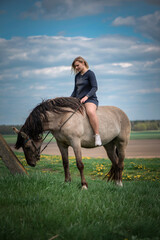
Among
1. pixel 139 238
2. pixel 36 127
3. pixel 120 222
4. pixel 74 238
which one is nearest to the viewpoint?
pixel 74 238

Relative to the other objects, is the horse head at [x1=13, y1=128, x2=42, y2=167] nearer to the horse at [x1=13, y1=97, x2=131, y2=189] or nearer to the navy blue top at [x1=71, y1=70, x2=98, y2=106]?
the horse at [x1=13, y1=97, x2=131, y2=189]

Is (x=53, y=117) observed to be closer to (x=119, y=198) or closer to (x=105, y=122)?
(x=105, y=122)

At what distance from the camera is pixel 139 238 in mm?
2752

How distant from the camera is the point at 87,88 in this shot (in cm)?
603

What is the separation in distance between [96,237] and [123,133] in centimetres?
477

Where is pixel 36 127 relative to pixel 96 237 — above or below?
above

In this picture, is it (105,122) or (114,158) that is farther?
(114,158)

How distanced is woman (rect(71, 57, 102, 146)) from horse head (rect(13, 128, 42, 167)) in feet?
4.85

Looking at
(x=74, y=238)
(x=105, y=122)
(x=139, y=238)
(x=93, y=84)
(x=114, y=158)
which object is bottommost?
(x=114, y=158)

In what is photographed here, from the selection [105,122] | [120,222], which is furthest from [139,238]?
[105,122]

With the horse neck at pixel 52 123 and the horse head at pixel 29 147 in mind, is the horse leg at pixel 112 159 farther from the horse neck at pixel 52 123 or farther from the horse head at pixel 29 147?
the horse head at pixel 29 147

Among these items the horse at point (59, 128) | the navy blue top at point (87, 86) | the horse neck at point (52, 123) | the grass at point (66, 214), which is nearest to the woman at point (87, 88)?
the navy blue top at point (87, 86)

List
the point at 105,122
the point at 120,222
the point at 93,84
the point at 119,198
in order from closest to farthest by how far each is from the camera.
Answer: the point at 120,222
the point at 119,198
the point at 93,84
the point at 105,122

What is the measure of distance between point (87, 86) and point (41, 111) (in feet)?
4.98
